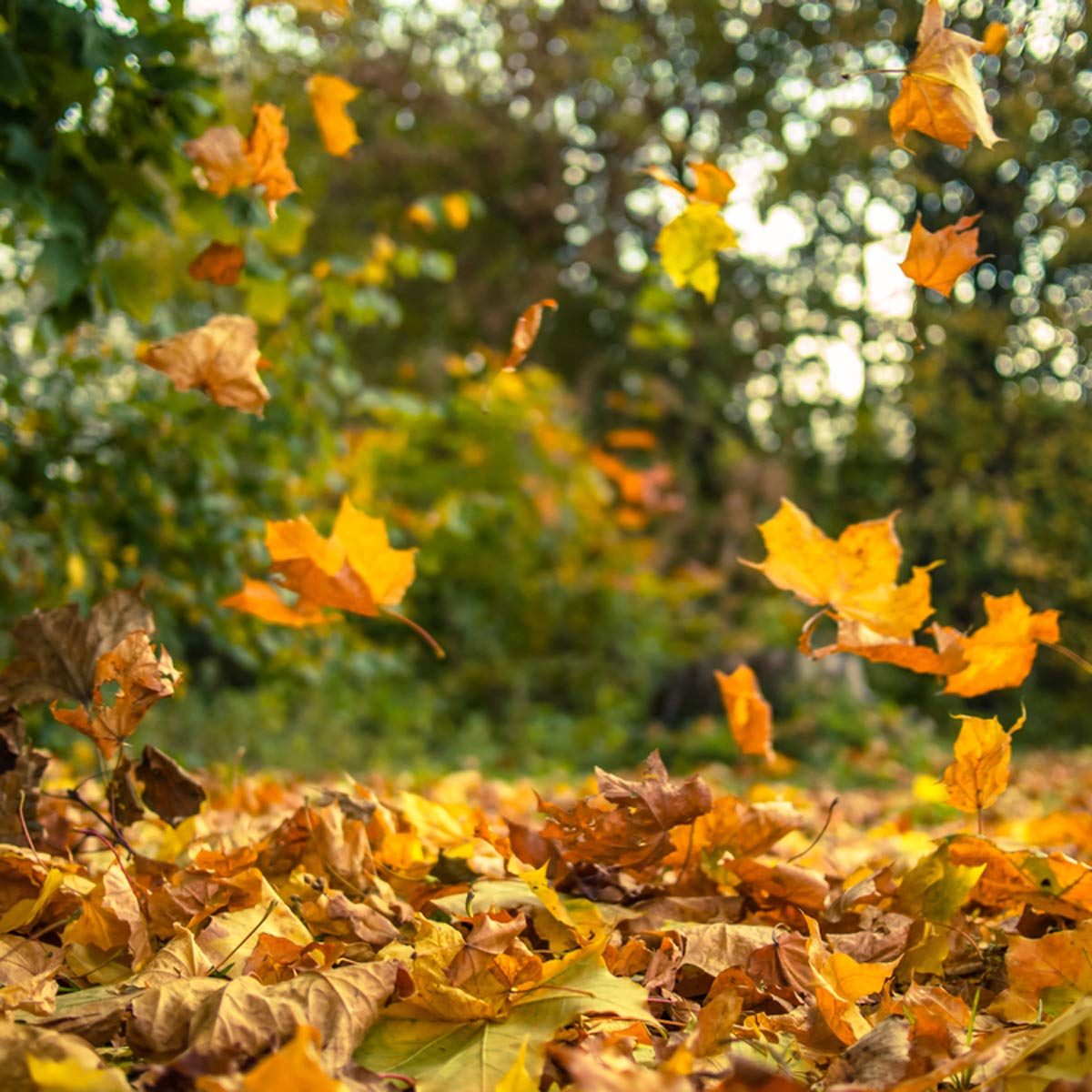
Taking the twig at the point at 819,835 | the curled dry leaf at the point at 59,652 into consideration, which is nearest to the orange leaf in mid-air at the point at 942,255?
the twig at the point at 819,835

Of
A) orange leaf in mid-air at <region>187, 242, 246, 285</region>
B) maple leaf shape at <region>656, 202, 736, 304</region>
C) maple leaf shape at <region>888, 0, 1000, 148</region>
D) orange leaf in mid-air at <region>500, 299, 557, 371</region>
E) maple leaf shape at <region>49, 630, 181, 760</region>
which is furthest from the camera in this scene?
orange leaf in mid-air at <region>187, 242, 246, 285</region>

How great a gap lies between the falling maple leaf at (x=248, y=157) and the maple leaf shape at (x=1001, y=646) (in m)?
0.85

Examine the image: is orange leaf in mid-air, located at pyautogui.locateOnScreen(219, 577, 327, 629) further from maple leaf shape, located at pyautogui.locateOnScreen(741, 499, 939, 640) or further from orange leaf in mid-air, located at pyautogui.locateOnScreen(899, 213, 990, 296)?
orange leaf in mid-air, located at pyautogui.locateOnScreen(899, 213, 990, 296)

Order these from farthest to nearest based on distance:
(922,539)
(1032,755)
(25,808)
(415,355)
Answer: (415,355) → (922,539) → (1032,755) → (25,808)

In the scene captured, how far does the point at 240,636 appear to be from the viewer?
2641 mm

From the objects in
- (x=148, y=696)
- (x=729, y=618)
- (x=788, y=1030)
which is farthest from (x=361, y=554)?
(x=729, y=618)

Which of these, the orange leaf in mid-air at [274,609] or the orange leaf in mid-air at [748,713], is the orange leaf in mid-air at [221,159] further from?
the orange leaf in mid-air at [748,713]

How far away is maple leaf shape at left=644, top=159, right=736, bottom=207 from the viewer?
1155mm

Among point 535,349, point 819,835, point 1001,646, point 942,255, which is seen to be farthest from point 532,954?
point 535,349

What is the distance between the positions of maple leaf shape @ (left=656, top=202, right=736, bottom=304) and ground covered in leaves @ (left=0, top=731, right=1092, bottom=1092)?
0.56 metres

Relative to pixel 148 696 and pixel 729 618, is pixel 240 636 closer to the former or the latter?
pixel 148 696

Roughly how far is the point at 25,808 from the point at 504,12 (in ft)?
26.7

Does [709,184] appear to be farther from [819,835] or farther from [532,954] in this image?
[532,954]

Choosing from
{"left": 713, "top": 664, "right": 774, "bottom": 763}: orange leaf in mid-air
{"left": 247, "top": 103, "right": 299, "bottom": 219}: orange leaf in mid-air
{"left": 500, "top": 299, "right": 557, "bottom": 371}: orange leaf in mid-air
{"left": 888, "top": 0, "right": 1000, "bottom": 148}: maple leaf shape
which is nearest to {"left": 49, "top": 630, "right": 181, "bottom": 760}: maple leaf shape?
{"left": 500, "top": 299, "right": 557, "bottom": 371}: orange leaf in mid-air
